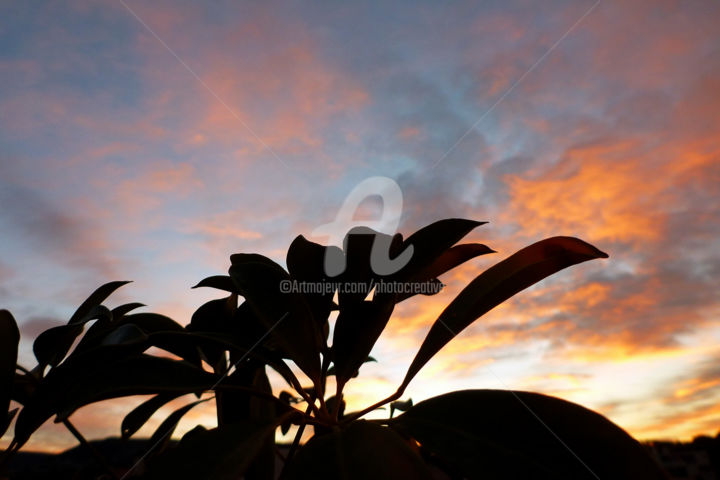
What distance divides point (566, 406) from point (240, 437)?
1.25 ft

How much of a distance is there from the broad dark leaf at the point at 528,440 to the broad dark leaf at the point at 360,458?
0.13ft

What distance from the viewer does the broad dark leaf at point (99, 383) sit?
0.66 meters

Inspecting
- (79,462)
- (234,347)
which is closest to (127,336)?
(234,347)

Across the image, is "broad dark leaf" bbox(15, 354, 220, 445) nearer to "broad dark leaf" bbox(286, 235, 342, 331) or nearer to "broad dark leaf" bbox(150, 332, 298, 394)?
"broad dark leaf" bbox(150, 332, 298, 394)

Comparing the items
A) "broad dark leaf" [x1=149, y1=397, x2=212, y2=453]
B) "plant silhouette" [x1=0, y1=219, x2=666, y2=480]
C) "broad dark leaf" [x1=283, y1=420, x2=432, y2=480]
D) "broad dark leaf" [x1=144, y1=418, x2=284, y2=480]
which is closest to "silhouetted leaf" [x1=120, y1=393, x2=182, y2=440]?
"plant silhouette" [x1=0, y1=219, x2=666, y2=480]

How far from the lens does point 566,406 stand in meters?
0.54

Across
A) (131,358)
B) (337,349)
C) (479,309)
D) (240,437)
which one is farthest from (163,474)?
(479,309)

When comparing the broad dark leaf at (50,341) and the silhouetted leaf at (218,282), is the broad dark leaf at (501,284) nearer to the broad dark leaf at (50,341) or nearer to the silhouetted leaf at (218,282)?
the silhouetted leaf at (218,282)

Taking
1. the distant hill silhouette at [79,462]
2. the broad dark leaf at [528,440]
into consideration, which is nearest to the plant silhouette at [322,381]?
the broad dark leaf at [528,440]

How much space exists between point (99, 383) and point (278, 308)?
26 cm

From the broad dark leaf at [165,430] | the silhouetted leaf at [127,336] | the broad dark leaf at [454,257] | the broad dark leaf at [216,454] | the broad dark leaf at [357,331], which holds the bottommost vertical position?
the broad dark leaf at [216,454]

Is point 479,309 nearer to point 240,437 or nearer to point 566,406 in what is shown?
point 566,406

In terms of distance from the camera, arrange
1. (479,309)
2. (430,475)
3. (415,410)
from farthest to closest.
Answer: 1. (479,309)
2. (415,410)
3. (430,475)

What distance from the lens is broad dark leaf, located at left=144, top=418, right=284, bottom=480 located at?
54cm
